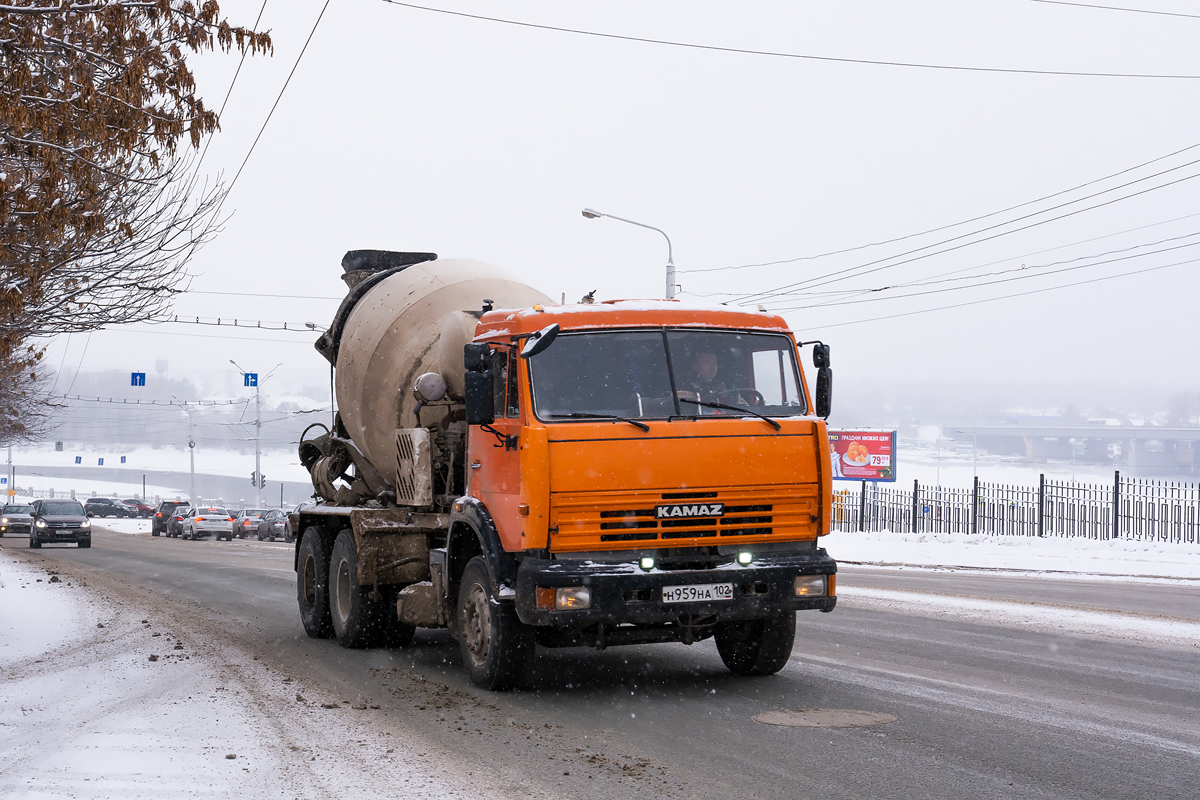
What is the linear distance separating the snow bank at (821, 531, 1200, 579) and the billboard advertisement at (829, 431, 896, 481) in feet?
19.9

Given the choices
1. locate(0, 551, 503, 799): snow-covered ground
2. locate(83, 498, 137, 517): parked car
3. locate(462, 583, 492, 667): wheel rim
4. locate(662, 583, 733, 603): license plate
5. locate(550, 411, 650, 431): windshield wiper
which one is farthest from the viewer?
locate(83, 498, 137, 517): parked car

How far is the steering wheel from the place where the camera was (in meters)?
8.23

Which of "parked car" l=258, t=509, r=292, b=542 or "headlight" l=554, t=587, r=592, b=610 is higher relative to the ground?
"headlight" l=554, t=587, r=592, b=610

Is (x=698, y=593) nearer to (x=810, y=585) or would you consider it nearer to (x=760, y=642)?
(x=810, y=585)

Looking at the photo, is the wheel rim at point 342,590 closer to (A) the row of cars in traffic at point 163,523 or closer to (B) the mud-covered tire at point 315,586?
(B) the mud-covered tire at point 315,586

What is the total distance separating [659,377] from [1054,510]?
25.8 meters

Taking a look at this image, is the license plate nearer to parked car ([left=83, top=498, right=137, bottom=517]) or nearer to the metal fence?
the metal fence

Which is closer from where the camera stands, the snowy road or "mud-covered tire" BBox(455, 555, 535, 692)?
the snowy road

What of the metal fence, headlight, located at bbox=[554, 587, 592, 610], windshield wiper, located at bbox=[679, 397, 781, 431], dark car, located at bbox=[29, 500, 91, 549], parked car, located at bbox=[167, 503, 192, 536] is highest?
windshield wiper, located at bbox=[679, 397, 781, 431]

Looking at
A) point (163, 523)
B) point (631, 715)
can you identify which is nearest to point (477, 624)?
point (631, 715)

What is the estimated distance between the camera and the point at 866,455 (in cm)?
3934

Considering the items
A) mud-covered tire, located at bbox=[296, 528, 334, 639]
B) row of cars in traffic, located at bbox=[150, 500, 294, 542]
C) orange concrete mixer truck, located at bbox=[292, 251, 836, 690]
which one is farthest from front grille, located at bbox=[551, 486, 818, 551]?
row of cars in traffic, located at bbox=[150, 500, 294, 542]

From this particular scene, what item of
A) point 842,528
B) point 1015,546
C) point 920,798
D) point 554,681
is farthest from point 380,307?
point 842,528

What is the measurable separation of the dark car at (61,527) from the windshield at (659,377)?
3321cm
